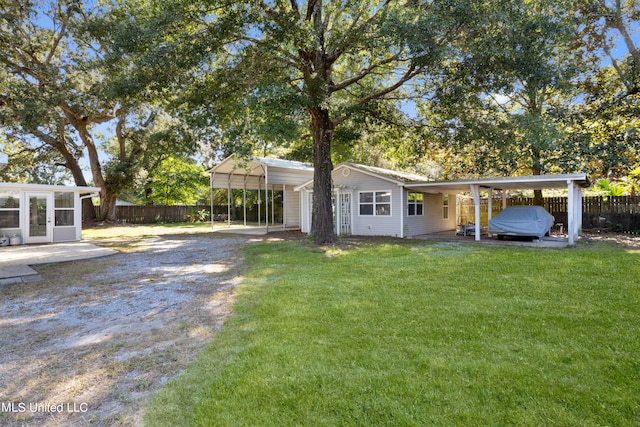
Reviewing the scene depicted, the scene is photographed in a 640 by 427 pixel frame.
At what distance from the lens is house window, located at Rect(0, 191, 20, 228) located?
12.3m

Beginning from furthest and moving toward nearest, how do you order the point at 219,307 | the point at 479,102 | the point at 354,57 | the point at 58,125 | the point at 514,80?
1. the point at 58,125
2. the point at 354,57
3. the point at 479,102
4. the point at 514,80
5. the point at 219,307

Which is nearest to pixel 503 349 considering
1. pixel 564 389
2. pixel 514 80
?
pixel 564 389

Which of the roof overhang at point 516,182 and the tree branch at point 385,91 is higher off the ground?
the tree branch at point 385,91

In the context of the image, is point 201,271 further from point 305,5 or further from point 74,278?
point 305,5

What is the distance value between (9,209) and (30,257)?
450 cm

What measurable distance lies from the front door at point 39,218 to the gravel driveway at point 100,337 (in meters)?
6.75

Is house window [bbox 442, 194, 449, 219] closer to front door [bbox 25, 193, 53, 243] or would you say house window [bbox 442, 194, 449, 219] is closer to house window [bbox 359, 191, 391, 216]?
house window [bbox 359, 191, 391, 216]

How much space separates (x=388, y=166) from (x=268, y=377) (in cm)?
2744

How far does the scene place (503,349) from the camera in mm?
3309

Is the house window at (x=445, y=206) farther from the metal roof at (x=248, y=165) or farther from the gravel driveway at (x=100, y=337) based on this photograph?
the gravel driveway at (x=100, y=337)

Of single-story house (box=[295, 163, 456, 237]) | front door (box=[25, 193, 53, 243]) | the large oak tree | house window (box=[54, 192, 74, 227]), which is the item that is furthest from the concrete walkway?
single-story house (box=[295, 163, 456, 237])

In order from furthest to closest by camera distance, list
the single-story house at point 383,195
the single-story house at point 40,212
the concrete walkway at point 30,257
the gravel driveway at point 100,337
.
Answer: the single-story house at point 383,195
the single-story house at point 40,212
the concrete walkway at point 30,257
the gravel driveway at point 100,337

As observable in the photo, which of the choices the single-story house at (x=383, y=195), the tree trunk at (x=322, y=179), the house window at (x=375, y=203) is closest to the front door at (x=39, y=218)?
the single-story house at (x=383, y=195)

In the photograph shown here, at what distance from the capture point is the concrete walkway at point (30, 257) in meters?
7.01
